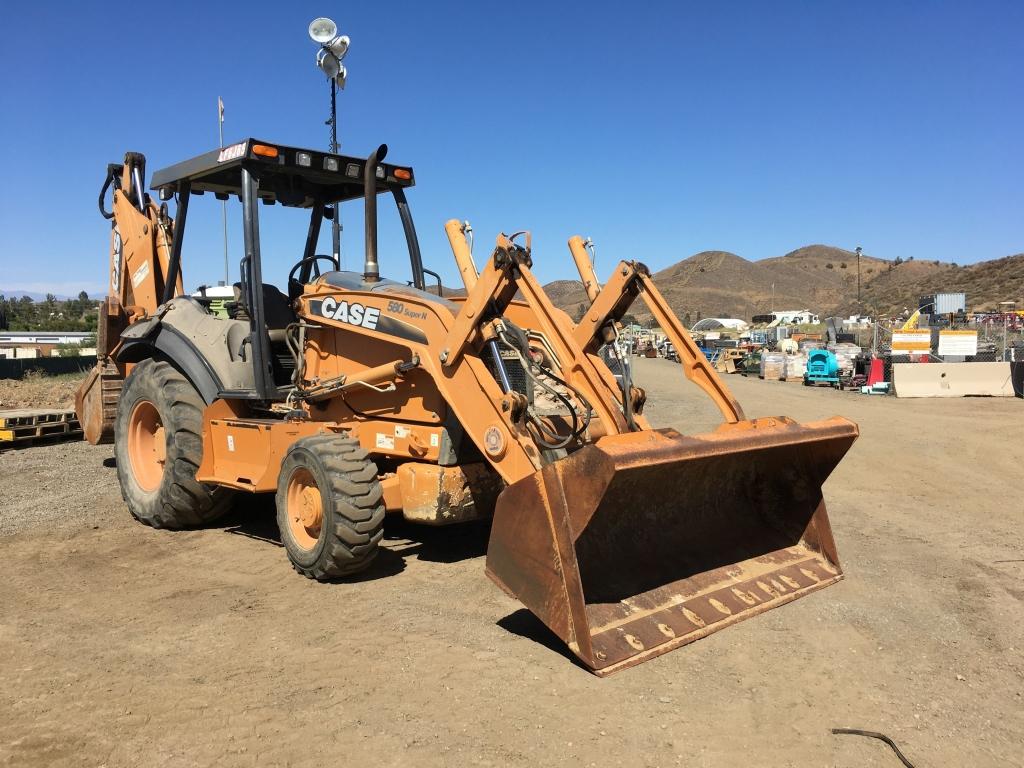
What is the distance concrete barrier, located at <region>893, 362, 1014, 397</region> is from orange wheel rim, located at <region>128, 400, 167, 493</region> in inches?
655

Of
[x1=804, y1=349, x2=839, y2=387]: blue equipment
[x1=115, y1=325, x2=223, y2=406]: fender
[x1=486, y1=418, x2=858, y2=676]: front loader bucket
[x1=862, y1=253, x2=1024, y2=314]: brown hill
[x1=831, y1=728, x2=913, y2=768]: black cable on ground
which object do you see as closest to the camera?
[x1=831, y1=728, x2=913, y2=768]: black cable on ground

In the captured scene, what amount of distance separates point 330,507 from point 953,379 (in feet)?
57.4

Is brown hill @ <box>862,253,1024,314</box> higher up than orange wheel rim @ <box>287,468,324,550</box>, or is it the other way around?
brown hill @ <box>862,253,1024,314</box>

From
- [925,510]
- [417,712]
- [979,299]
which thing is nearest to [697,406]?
[925,510]

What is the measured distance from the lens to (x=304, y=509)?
5.48m

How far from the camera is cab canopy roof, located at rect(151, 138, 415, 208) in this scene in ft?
20.2

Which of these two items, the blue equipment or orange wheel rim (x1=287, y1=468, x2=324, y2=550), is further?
the blue equipment

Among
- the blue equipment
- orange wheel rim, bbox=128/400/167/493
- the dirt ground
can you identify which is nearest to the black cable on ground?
the dirt ground

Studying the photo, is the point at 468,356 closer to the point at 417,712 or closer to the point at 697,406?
the point at 417,712

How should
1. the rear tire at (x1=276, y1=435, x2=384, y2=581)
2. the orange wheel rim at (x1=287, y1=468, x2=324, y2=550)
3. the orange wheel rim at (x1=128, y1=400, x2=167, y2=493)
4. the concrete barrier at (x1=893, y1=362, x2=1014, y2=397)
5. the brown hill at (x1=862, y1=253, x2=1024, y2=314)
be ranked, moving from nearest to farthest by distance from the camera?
1. the rear tire at (x1=276, y1=435, x2=384, y2=581)
2. the orange wheel rim at (x1=287, y1=468, x2=324, y2=550)
3. the orange wheel rim at (x1=128, y1=400, x2=167, y2=493)
4. the concrete barrier at (x1=893, y1=362, x2=1014, y2=397)
5. the brown hill at (x1=862, y1=253, x2=1024, y2=314)

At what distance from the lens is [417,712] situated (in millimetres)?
3604

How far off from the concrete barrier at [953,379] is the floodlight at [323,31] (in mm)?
14877

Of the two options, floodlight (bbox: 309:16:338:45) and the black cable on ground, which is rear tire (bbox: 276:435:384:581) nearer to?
the black cable on ground

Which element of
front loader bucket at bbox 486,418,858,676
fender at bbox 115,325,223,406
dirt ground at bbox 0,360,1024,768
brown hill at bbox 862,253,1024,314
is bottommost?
dirt ground at bbox 0,360,1024,768
